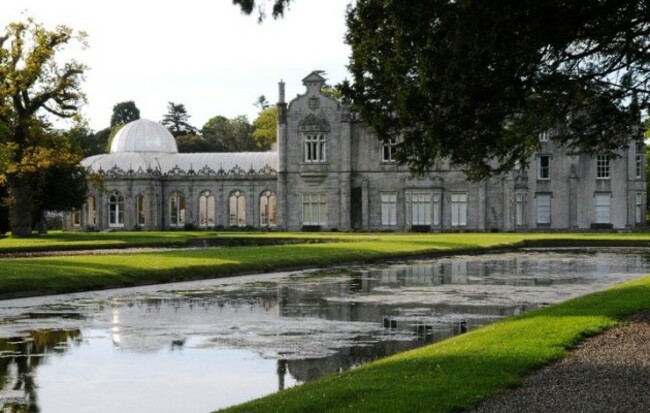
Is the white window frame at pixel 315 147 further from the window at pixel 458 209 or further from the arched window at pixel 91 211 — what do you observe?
the arched window at pixel 91 211

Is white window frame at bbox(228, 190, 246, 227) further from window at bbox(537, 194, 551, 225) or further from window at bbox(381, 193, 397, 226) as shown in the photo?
window at bbox(537, 194, 551, 225)

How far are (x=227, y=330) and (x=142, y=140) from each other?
226ft

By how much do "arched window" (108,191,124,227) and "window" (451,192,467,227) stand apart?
25656 millimetres

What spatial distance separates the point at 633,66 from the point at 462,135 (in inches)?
140

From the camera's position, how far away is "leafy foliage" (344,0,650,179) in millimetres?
15133

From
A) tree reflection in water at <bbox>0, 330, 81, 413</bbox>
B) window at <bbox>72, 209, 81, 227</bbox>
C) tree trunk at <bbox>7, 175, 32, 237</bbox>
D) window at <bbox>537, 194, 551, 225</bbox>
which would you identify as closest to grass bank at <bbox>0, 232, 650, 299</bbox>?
tree reflection in water at <bbox>0, 330, 81, 413</bbox>

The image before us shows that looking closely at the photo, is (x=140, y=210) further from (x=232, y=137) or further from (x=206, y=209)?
(x=232, y=137)

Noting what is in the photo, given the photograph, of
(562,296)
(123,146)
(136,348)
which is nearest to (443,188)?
(123,146)

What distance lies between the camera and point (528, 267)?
3472 cm

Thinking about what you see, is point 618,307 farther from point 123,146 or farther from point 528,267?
point 123,146

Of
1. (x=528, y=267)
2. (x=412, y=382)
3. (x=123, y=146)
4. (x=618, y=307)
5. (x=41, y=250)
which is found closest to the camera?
(x=412, y=382)

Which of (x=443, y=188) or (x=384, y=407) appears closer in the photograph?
(x=384, y=407)

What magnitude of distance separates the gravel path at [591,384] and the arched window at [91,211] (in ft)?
220

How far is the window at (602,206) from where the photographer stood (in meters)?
74.8
